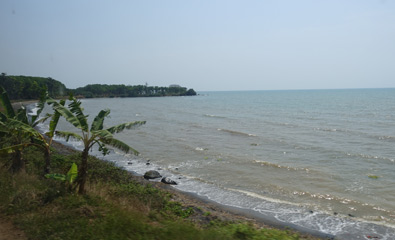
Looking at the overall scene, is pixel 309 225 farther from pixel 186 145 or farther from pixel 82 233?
pixel 186 145

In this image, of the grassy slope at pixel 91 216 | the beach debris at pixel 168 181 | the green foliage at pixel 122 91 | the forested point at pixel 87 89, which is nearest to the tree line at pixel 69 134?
the grassy slope at pixel 91 216

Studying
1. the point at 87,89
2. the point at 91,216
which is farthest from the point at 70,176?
the point at 87,89

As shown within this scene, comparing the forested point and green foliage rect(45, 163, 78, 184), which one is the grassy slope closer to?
green foliage rect(45, 163, 78, 184)

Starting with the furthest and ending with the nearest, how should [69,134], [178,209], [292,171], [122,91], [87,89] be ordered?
[122,91]
[87,89]
[292,171]
[178,209]
[69,134]

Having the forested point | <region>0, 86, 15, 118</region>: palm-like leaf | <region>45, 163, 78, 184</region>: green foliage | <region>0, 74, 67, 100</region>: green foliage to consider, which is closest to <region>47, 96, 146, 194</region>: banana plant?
<region>45, 163, 78, 184</region>: green foliage

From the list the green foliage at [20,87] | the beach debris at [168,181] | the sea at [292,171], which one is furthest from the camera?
the green foliage at [20,87]

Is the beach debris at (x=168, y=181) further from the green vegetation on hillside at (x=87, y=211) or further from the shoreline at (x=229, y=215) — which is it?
the green vegetation on hillside at (x=87, y=211)

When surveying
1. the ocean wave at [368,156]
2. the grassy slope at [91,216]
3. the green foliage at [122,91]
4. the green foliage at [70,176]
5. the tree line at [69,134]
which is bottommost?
the ocean wave at [368,156]

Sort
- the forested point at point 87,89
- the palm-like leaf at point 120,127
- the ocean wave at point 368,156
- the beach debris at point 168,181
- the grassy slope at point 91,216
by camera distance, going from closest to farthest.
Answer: the grassy slope at point 91,216 < the palm-like leaf at point 120,127 < the beach debris at point 168,181 < the ocean wave at point 368,156 < the forested point at point 87,89

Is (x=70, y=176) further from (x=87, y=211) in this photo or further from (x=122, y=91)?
(x=122, y=91)

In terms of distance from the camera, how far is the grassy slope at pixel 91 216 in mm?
6461

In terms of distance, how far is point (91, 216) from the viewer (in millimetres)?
7340

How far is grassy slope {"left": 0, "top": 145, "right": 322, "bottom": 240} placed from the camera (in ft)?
21.2

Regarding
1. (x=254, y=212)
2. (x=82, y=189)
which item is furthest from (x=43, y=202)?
(x=254, y=212)
